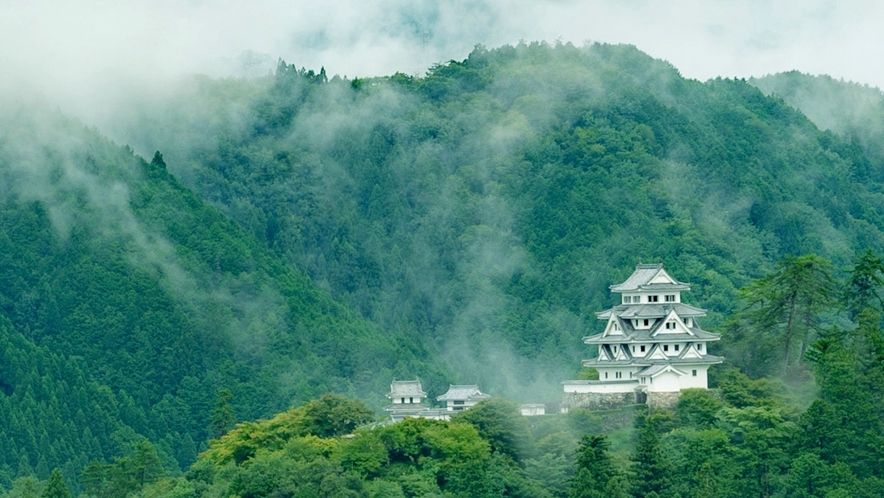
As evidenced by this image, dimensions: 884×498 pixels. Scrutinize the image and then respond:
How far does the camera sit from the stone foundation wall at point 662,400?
90438 mm

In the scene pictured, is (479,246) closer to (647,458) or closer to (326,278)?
(326,278)

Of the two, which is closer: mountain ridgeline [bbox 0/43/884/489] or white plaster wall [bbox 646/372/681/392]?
white plaster wall [bbox 646/372/681/392]

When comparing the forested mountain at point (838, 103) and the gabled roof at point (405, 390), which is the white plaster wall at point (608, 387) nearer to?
the gabled roof at point (405, 390)

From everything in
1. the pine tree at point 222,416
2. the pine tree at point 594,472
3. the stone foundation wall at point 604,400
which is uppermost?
the pine tree at point 222,416

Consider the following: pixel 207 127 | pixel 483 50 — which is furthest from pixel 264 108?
pixel 483 50

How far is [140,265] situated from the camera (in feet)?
463

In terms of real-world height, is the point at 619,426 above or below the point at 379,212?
below

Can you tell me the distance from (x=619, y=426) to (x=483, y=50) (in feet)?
289

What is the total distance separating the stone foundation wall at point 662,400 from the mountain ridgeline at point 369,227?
1329 inches

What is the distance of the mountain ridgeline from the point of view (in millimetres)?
134000

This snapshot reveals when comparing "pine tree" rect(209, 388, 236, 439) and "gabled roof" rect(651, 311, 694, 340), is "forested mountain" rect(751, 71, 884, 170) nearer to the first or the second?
"pine tree" rect(209, 388, 236, 439)

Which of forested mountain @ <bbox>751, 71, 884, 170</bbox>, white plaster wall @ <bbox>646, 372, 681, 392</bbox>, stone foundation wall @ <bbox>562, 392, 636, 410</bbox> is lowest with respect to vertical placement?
stone foundation wall @ <bbox>562, 392, 636, 410</bbox>

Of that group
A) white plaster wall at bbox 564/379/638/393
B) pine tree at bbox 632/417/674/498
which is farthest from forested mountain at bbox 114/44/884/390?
pine tree at bbox 632/417/674/498

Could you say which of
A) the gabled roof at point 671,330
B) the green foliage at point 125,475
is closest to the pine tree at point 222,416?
the green foliage at point 125,475
